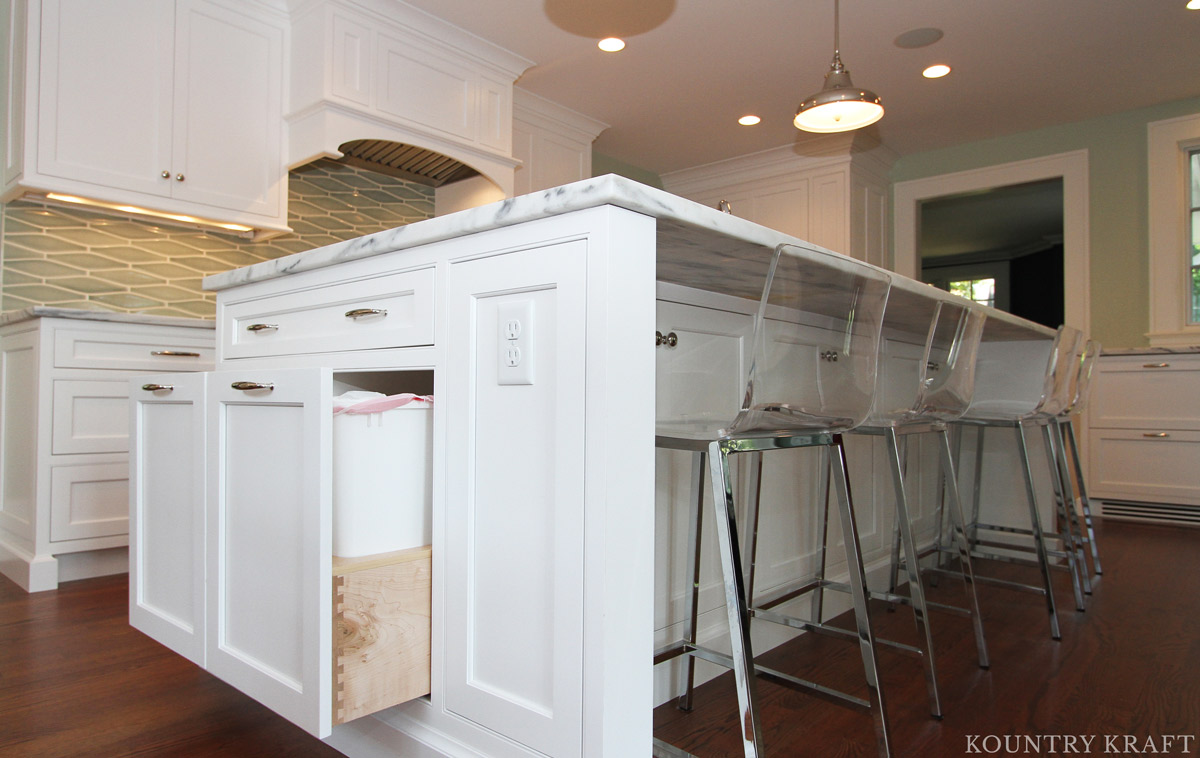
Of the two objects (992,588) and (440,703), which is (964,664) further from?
(440,703)

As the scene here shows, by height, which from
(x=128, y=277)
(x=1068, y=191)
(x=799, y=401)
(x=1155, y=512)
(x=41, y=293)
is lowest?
(x=1155, y=512)

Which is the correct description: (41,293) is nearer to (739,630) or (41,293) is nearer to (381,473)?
(381,473)

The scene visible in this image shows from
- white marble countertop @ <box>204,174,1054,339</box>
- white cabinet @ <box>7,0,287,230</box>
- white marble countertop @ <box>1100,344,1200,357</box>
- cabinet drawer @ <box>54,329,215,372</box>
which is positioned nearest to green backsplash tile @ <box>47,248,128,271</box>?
white cabinet @ <box>7,0,287,230</box>

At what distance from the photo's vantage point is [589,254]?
3.04 ft

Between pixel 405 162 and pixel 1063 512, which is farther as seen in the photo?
pixel 405 162

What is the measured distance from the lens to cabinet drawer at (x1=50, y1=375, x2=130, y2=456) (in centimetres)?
249

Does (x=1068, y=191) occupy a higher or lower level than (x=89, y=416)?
higher

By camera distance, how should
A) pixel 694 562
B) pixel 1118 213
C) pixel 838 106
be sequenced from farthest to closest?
pixel 1118 213 < pixel 838 106 < pixel 694 562

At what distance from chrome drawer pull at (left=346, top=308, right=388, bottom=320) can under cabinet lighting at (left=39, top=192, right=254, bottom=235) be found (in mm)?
2205

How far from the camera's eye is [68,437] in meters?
2.51

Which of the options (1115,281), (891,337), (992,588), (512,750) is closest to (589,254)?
(512,750)

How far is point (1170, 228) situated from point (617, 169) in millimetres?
3902

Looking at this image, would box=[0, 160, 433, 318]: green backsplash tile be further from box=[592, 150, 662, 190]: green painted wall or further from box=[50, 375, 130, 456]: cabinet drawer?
box=[592, 150, 662, 190]: green painted wall

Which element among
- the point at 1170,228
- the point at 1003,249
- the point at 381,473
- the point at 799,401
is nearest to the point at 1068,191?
the point at 1170,228
